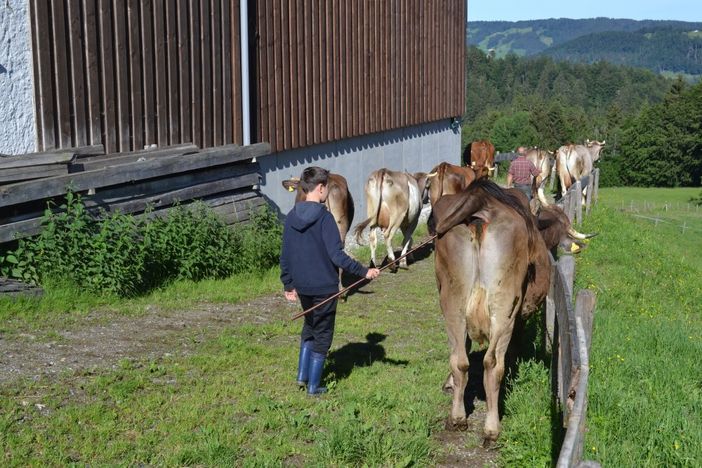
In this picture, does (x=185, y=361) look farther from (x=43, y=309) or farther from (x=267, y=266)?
(x=267, y=266)

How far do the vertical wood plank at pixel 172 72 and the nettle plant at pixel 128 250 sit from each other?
4.30 ft

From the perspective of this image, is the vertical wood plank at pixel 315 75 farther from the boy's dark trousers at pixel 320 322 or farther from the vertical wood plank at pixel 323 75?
the boy's dark trousers at pixel 320 322

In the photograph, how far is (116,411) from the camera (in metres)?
6.02

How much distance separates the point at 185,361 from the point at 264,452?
7.46 feet

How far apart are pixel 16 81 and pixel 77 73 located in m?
0.83

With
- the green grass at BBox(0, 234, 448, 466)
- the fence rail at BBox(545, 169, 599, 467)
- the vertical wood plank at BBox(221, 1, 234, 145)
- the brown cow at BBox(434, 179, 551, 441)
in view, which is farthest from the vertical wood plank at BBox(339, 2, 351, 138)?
the brown cow at BBox(434, 179, 551, 441)

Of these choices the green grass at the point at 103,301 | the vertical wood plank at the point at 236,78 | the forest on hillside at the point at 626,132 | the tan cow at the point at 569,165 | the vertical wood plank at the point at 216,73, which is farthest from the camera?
the forest on hillside at the point at 626,132

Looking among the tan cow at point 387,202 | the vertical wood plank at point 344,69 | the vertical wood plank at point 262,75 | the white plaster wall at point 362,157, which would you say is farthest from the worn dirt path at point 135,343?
the vertical wood plank at point 344,69

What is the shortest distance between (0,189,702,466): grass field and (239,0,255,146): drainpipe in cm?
433

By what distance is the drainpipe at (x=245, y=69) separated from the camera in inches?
519

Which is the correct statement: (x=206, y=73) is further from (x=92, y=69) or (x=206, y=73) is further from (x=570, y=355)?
(x=570, y=355)

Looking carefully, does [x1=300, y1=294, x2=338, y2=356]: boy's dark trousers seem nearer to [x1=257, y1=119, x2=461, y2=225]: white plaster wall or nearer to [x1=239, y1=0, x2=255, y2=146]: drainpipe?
[x1=239, y1=0, x2=255, y2=146]: drainpipe

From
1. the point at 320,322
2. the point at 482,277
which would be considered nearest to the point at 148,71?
the point at 320,322

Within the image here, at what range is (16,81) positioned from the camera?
9523 millimetres
